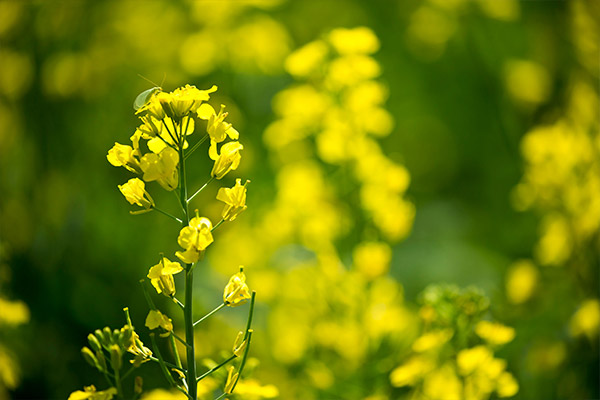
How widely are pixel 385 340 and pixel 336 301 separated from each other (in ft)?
0.56

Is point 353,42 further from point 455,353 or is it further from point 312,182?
point 455,353

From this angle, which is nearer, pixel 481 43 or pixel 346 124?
pixel 346 124

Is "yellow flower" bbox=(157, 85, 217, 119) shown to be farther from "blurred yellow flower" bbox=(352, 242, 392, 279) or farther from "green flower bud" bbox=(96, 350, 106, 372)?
"blurred yellow flower" bbox=(352, 242, 392, 279)

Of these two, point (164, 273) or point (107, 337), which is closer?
point (164, 273)

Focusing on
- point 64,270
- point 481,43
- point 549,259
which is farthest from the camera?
point 481,43

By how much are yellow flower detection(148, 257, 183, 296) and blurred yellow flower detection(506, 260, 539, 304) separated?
48.8 inches

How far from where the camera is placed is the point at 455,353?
4.23 feet

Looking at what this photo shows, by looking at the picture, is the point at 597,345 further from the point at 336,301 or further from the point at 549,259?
the point at 336,301

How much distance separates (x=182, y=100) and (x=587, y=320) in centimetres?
130

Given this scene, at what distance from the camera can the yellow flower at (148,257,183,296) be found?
2.85 ft

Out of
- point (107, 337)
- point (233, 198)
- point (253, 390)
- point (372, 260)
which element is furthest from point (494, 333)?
point (107, 337)

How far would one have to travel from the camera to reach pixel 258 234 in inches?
87.0

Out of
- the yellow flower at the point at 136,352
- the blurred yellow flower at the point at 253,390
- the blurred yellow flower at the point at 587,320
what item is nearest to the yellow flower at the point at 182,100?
the yellow flower at the point at 136,352

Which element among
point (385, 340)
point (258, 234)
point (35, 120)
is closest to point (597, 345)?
point (385, 340)
